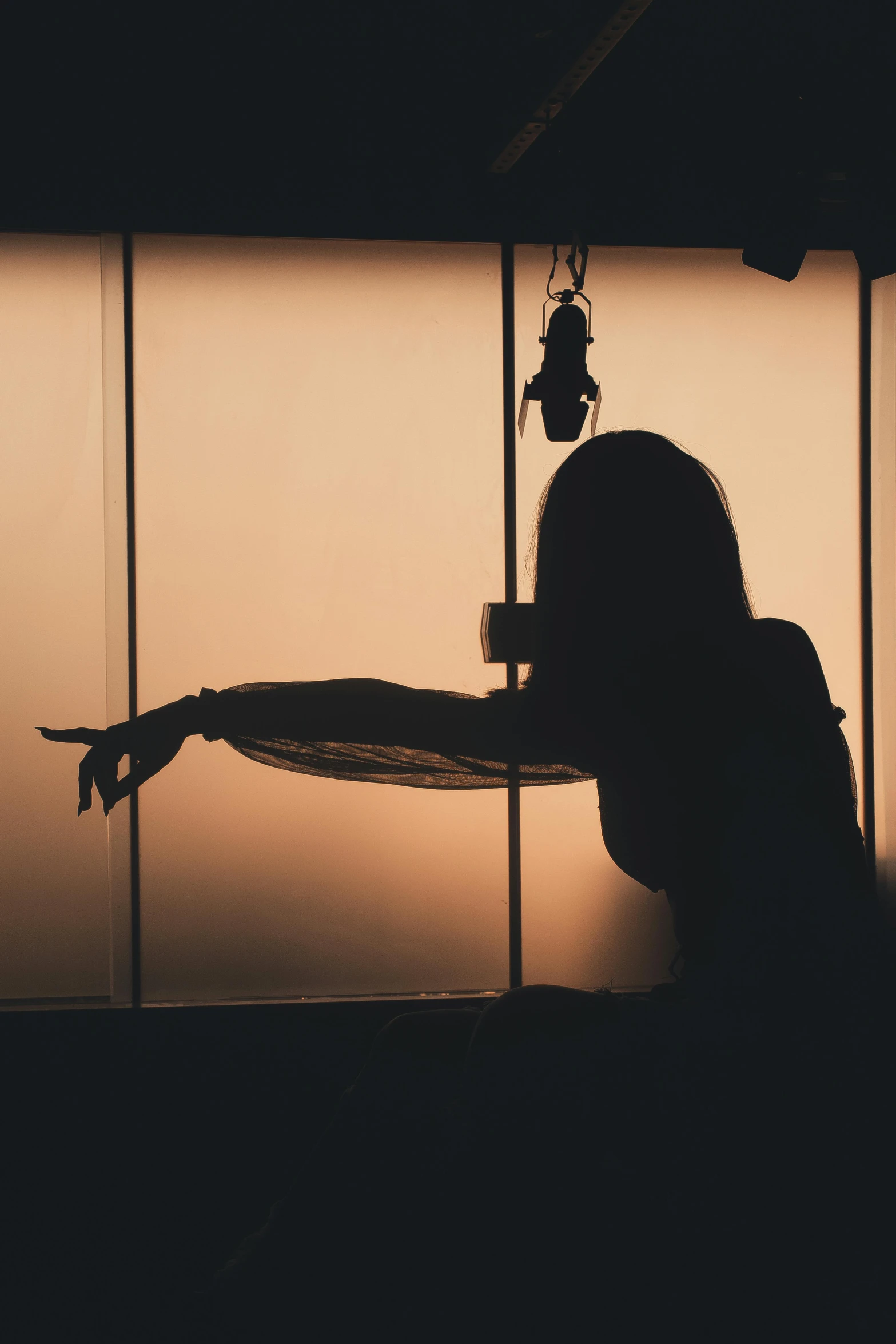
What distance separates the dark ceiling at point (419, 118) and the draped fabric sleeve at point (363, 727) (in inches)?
62.9

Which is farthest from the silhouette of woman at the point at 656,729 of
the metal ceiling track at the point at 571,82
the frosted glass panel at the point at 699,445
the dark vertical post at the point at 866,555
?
the dark vertical post at the point at 866,555

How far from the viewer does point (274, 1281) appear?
3.58 ft

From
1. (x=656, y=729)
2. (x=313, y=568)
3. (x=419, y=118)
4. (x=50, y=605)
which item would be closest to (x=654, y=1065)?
(x=656, y=729)

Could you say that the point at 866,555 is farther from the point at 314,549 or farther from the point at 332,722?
the point at 332,722

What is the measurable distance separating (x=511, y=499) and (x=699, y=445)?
1.97 ft

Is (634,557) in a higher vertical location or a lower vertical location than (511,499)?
lower

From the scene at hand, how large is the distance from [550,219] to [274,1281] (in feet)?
8.89

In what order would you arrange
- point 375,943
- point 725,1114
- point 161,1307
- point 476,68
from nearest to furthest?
1. point 725,1114
2. point 161,1307
3. point 476,68
4. point 375,943

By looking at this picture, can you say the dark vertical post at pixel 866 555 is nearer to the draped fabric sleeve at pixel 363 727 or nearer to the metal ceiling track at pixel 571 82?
the metal ceiling track at pixel 571 82

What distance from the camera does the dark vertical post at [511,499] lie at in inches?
106

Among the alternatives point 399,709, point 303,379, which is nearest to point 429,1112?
point 399,709

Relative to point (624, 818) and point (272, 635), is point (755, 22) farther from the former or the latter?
point (624, 818)

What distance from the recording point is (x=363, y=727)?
1394mm

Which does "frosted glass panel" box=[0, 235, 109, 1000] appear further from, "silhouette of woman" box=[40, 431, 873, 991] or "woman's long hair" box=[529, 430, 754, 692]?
"woman's long hair" box=[529, 430, 754, 692]
